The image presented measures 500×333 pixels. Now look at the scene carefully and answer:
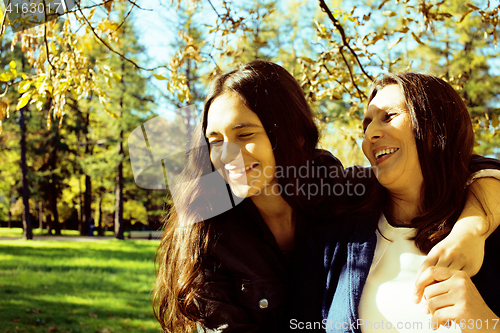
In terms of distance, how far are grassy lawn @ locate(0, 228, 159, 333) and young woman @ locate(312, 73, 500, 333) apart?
3.84 metres

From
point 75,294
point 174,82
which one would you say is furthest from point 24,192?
point 174,82

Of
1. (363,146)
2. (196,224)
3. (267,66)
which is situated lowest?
(196,224)

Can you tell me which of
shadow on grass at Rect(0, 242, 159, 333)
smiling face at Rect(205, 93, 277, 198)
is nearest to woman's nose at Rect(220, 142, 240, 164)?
smiling face at Rect(205, 93, 277, 198)

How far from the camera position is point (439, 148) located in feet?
5.74

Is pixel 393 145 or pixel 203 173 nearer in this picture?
pixel 393 145

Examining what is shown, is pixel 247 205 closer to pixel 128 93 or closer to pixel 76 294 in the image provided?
pixel 76 294

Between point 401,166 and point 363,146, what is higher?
point 363,146

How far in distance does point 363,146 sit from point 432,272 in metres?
0.73

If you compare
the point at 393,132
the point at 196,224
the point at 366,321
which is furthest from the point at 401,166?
the point at 196,224

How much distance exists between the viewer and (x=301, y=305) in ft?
6.13

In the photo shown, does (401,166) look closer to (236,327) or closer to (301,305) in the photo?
(301,305)

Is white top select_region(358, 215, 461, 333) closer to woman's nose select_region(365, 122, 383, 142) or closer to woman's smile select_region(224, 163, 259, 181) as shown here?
woman's nose select_region(365, 122, 383, 142)

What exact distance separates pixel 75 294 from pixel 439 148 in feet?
21.1

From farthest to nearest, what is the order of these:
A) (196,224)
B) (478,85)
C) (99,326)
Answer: (478,85) < (99,326) < (196,224)
